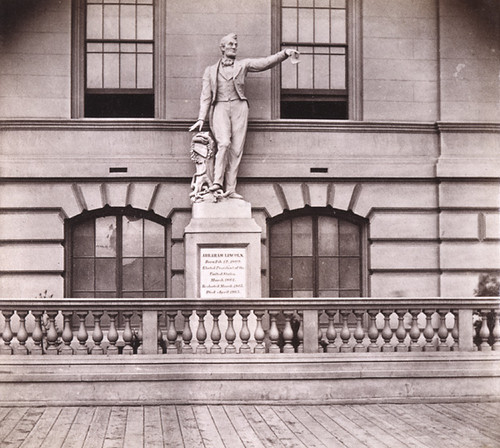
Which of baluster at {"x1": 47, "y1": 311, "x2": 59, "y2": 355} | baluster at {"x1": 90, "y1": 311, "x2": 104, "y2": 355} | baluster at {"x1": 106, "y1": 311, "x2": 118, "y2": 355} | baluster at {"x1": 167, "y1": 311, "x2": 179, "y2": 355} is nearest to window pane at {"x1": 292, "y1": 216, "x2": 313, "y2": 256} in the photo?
baluster at {"x1": 167, "y1": 311, "x2": 179, "y2": 355}

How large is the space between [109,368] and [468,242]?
807 centimetres

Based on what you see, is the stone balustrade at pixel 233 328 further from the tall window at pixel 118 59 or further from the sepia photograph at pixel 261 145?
the tall window at pixel 118 59

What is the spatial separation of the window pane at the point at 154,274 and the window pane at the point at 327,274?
3.10 m

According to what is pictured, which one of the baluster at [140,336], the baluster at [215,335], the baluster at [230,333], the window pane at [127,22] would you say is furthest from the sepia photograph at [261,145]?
the baluster at [215,335]

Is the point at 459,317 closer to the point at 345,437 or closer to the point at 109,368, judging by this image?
the point at 345,437

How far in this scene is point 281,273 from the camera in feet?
51.5

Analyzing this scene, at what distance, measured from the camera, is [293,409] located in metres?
10.8

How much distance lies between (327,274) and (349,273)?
46cm

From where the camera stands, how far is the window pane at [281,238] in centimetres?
1573

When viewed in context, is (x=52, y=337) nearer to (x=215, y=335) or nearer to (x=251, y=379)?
(x=215, y=335)

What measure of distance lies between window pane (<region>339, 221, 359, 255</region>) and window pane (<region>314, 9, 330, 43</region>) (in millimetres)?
3765

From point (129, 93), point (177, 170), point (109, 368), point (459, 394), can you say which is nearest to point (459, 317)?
point (459, 394)

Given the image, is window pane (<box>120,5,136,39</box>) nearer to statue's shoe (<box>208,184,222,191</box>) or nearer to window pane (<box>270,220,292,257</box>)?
statue's shoe (<box>208,184,222,191</box>)

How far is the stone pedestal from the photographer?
43.1 feet
